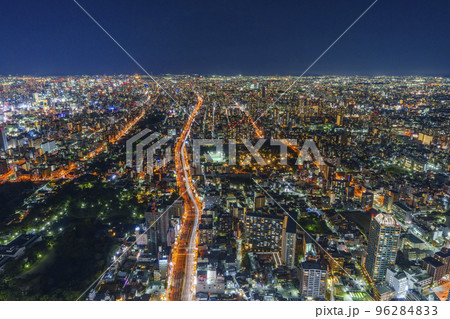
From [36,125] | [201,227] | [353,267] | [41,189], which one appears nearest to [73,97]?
[36,125]

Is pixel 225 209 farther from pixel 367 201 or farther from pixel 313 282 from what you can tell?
pixel 367 201

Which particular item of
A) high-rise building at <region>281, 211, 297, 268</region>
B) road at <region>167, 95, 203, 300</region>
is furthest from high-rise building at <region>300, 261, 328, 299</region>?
road at <region>167, 95, 203, 300</region>

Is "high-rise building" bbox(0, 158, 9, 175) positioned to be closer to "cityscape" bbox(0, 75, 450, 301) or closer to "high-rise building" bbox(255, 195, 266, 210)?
"cityscape" bbox(0, 75, 450, 301)

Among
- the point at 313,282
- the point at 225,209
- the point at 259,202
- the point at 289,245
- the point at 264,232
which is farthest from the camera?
the point at 225,209

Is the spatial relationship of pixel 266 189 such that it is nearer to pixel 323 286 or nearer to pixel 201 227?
pixel 201 227

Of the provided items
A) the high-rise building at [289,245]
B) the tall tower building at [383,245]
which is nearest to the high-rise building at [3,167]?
the high-rise building at [289,245]

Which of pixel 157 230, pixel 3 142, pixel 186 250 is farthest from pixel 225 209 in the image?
pixel 3 142
